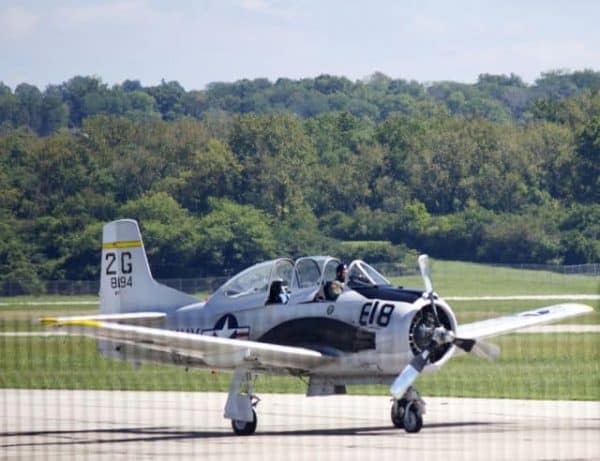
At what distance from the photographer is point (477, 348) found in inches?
787

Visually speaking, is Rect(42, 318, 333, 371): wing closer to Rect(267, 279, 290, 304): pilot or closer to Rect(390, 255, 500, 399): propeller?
Rect(267, 279, 290, 304): pilot

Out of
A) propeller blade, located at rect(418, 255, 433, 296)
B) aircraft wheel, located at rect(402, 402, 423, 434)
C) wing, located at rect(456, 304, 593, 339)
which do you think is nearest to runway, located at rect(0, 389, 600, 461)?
→ aircraft wheel, located at rect(402, 402, 423, 434)

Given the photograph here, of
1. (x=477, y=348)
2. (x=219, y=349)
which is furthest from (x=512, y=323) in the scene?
(x=219, y=349)

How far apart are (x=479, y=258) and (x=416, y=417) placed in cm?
5581

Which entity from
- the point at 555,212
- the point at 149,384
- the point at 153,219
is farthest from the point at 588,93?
the point at 149,384

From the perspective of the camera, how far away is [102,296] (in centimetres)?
2314

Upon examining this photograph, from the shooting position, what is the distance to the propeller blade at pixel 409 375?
1845cm

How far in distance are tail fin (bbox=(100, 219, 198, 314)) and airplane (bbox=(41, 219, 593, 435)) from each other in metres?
0.56

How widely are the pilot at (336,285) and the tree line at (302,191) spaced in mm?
44890

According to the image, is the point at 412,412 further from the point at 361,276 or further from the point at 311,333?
the point at 361,276

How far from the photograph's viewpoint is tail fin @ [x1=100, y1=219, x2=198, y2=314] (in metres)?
22.5

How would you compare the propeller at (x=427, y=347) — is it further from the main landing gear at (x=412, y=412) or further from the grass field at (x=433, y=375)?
the grass field at (x=433, y=375)

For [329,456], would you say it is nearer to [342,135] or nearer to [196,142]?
[196,142]

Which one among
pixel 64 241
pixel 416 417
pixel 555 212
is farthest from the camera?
pixel 555 212
